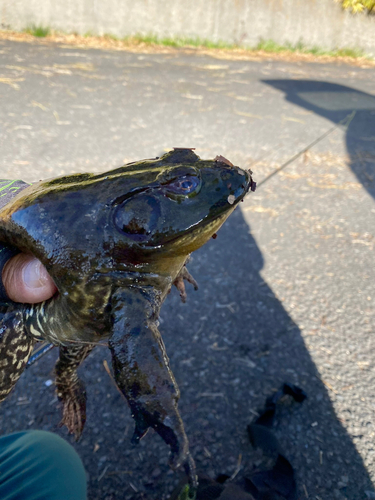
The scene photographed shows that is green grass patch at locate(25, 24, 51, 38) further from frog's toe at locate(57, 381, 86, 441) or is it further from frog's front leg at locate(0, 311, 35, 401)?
frog's front leg at locate(0, 311, 35, 401)

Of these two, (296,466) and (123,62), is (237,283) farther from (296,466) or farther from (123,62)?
(123,62)

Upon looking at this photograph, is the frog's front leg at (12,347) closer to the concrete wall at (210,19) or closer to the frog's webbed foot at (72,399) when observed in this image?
the frog's webbed foot at (72,399)

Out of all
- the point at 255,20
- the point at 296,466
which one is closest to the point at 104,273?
the point at 296,466

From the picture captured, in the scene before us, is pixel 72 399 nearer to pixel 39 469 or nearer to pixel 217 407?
pixel 39 469

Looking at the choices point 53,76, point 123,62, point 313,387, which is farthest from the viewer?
point 123,62

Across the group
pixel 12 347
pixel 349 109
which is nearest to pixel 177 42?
pixel 349 109
